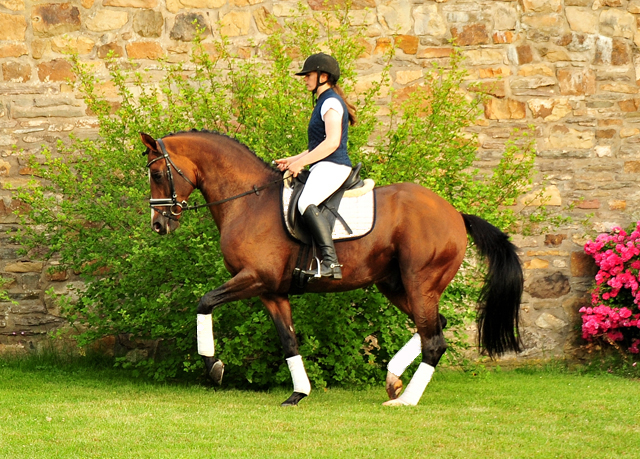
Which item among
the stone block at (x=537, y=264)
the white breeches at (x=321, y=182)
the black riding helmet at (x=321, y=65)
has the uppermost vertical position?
the black riding helmet at (x=321, y=65)

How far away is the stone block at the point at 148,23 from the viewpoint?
8.68m

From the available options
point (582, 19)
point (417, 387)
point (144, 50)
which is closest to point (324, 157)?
point (417, 387)

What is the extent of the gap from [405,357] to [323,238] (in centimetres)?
116

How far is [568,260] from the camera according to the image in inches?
354

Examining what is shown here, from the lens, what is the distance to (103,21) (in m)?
8.64

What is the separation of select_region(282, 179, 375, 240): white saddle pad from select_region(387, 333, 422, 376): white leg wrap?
0.95 meters

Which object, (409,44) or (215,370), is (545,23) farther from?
(215,370)

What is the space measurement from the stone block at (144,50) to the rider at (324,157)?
322 centimetres

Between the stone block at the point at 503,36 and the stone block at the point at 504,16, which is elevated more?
the stone block at the point at 504,16

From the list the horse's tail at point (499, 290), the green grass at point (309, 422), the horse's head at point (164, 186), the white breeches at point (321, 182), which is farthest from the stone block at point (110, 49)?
the horse's tail at point (499, 290)

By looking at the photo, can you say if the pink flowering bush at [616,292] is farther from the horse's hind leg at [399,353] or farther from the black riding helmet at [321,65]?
the black riding helmet at [321,65]

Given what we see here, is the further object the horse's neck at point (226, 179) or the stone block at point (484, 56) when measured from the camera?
the stone block at point (484, 56)

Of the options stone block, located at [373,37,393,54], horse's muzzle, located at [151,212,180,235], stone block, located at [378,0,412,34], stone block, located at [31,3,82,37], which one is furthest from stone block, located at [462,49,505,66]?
horse's muzzle, located at [151,212,180,235]

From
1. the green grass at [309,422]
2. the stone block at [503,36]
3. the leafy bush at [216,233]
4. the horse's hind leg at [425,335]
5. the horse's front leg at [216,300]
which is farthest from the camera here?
the stone block at [503,36]
